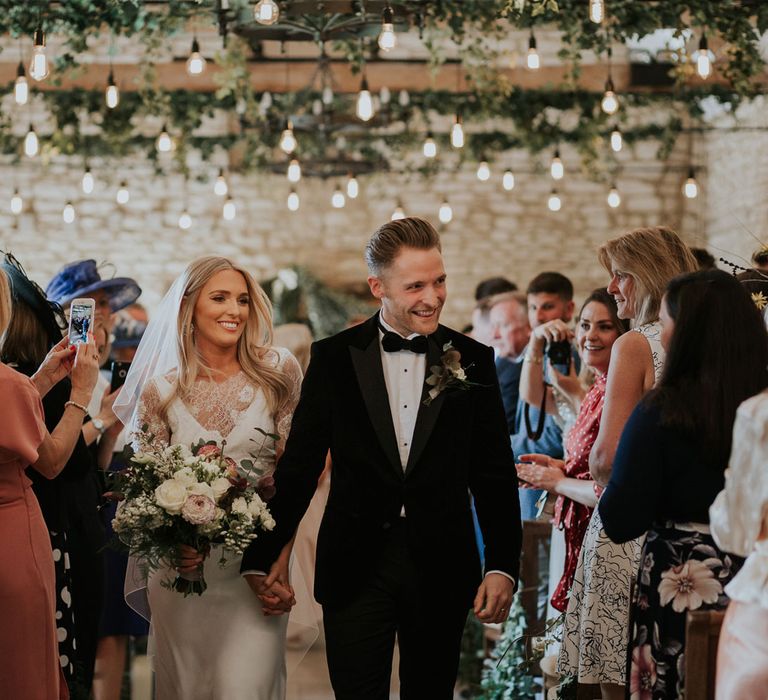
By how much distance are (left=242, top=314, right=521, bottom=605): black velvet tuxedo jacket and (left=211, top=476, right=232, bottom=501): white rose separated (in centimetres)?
15

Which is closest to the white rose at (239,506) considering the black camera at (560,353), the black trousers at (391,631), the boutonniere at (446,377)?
the black trousers at (391,631)

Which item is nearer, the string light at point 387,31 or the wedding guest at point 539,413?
the string light at point 387,31

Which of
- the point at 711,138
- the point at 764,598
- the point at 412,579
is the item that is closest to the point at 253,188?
the point at 711,138

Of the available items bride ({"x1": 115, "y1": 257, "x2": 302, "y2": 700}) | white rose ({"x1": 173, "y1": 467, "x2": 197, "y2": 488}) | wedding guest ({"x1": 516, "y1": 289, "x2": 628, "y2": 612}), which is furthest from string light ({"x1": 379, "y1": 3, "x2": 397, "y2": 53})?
white rose ({"x1": 173, "y1": 467, "x2": 197, "y2": 488})

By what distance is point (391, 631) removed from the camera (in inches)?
131

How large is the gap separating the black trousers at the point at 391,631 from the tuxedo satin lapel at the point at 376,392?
213 millimetres

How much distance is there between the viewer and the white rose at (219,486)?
11.3ft

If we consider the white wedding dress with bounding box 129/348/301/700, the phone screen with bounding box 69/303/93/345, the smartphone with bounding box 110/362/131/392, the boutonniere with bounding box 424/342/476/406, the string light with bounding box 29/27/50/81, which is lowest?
the white wedding dress with bounding box 129/348/301/700

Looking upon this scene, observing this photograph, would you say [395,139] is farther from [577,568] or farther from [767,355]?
[767,355]

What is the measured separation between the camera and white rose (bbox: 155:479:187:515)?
3.40 meters

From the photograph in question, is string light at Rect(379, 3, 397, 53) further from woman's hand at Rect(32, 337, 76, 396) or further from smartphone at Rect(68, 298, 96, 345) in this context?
woman's hand at Rect(32, 337, 76, 396)

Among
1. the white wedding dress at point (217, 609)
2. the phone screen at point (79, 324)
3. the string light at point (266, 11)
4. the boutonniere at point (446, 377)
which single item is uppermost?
the string light at point (266, 11)

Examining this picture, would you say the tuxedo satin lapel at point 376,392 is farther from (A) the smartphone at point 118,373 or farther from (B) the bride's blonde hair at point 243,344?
(A) the smartphone at point 118,373

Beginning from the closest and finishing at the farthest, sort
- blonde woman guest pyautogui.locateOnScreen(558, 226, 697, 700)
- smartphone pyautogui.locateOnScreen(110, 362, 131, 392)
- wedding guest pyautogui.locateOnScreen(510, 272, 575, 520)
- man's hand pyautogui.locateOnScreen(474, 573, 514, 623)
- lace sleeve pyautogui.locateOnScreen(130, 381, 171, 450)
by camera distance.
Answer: man's hand pyautogui.locateOnScreen(474, 573, 514, 623) → blonde woman guest pyautogui.locateOnScreen(558, 226, 697, 700) → lace sleeve pyautogui.locateOnScreen(130, 381, 171, 450) → smartphone pyautogui.locateOnScreen(110, 362, 131, 392) → wedding guest pyautogui.locateOnScreen(510, 272, 575, 520)
